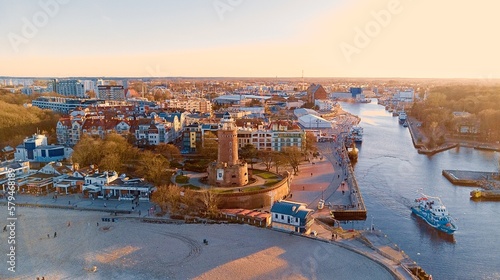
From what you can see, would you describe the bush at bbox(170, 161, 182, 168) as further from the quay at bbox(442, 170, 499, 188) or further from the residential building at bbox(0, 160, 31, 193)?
the quay at bbox(442, 170, 499, 188)

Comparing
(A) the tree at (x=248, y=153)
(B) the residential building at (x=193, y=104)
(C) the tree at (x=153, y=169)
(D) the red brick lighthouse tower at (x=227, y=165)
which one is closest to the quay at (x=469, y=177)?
(A) the tree at (x=248, y=153)

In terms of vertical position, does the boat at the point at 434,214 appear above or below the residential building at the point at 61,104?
below

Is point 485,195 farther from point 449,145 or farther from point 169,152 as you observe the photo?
point 169,152

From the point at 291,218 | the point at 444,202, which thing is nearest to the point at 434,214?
the point at 444,202

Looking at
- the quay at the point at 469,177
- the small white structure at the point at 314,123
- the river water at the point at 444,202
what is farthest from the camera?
the small white structure at the point at 314,123

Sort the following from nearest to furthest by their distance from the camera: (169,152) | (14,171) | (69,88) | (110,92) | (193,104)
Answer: (14,171) < (169,152) < (193,104) < (110,92) < (69,88)

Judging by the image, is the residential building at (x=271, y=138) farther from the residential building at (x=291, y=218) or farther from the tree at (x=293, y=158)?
the residential building at (x=291, y=218)
